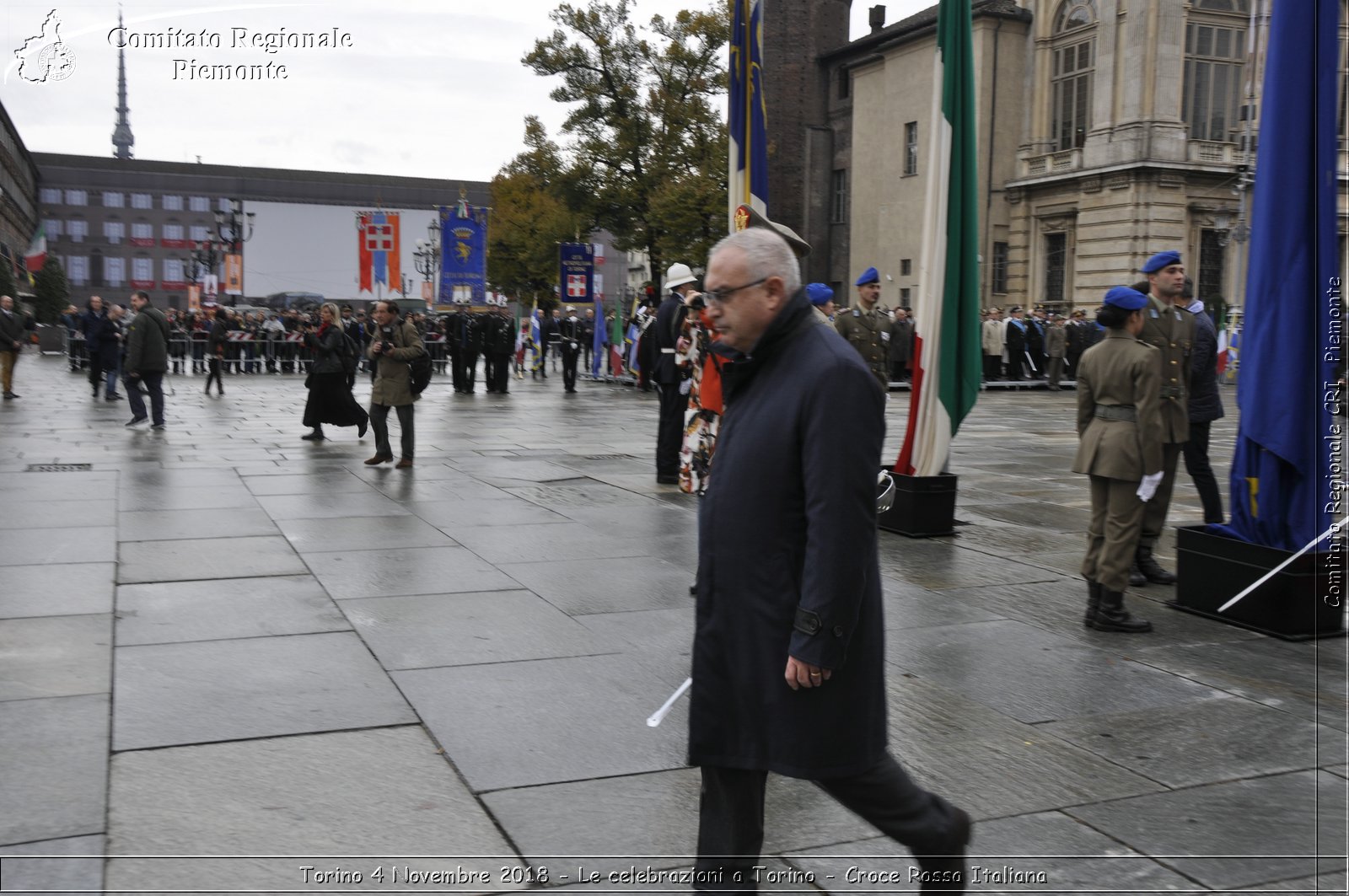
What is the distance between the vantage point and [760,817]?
9.87 ft

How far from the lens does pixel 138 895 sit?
130 inches

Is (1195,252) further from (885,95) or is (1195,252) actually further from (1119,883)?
(1119,883)

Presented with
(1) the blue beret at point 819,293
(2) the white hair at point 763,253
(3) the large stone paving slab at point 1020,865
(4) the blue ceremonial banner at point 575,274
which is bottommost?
(3) the large stone paving slab at point 1020,865

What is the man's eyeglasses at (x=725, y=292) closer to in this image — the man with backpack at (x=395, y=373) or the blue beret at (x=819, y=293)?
the blue beret at (x=819, y=293)

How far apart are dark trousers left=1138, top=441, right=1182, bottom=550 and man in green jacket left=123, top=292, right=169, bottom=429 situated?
1289 cm

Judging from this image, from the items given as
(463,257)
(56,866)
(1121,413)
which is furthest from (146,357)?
(463,257)

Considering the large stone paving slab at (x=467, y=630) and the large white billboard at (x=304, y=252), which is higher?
the large white billboard at (x=304, y=252)

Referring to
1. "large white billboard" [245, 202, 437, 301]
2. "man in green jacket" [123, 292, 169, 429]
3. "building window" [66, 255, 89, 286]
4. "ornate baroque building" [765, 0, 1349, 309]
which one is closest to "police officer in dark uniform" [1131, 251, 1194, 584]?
"man in green jacket" [123, 292, 169, 429]

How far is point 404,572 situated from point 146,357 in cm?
1068

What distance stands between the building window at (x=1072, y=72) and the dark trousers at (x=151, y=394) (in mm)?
31331

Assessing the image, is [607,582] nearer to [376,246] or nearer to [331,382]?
[331,382]

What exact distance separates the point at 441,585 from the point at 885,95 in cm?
4150

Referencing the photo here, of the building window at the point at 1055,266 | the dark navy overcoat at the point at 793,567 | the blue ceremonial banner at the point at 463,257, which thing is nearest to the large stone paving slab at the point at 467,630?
the dark navy overcoat at the point at 793,567

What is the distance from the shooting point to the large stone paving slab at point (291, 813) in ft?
11.4
